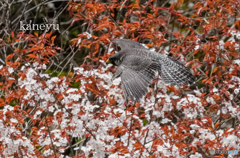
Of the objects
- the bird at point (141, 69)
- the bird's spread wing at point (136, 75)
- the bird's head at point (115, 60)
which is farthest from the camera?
the bird's head at point (115, 60)

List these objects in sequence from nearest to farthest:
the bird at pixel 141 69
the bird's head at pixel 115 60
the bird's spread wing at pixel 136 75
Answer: the bird's spread wing at pixel 136 75 < the bird at pixel 141 69 < the bird's head at pixel 115 60

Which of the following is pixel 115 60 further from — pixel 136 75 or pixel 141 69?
pixel 136 75

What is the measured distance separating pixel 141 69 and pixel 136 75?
0.60ft

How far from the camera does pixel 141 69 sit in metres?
3.39

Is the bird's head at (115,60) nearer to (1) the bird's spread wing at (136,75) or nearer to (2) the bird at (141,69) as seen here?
(2) the bird at (141,69)

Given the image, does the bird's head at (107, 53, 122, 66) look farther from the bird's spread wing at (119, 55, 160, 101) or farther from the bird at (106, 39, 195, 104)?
the bird's spread wing at (119, 55, 160, 101)

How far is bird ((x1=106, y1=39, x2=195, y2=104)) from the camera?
305cm

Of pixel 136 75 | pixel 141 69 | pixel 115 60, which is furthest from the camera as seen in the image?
pixel 115 60

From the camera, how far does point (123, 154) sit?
288 centimetres

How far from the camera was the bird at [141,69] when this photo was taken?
3053 mm

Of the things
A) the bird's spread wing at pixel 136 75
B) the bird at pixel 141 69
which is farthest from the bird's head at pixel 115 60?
the bird's spread wing at pixel 136 75

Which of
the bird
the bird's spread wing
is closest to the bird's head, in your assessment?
the bird

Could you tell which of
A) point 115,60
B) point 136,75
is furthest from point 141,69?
point 115,60

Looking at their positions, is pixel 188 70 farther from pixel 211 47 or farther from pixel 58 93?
pixel 58 93
